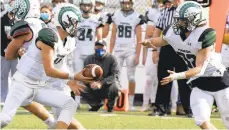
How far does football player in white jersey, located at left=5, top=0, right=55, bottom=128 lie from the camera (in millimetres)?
7242

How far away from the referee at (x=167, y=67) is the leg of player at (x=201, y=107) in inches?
109

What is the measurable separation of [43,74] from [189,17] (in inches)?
56.0

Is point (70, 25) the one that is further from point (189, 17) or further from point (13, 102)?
point (189, 17)

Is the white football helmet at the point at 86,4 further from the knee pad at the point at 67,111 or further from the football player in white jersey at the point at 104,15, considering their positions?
the knee pad at the point at 67,111

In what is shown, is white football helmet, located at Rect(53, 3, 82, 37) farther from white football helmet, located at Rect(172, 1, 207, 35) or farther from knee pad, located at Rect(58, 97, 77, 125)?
white football helmet, located at Rect(172, 1, 207, 35)

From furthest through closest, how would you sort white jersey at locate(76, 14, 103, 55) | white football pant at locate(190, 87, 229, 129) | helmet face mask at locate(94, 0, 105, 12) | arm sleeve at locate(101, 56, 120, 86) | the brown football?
1. helmet face mask at locate(94, 0, 105, 12)
2. white jersey at locate(76, 14, 103, 55)
3. arm sleeve at locate(101, 56, 120, 86)
4. white football pant at locate(190, 87, 229, 129)
5. the brown football

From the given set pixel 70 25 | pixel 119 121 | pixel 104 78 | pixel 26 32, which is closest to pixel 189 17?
pixel 70 25

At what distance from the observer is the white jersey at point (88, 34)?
38.8 feet

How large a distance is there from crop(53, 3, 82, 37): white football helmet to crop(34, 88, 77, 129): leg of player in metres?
0.56

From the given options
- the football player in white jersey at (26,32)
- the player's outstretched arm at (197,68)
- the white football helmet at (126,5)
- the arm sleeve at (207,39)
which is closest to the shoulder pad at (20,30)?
the football player in white jersey at (26,32)

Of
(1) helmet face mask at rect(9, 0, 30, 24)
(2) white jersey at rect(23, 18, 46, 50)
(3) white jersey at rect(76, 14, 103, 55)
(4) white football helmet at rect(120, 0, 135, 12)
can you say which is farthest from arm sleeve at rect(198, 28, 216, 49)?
(3) white jersey at rect(76, 14, 103, 55)

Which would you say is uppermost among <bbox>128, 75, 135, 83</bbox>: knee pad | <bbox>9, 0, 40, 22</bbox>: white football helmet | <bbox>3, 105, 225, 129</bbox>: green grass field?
<bbox>9, 0, 40, 22</bbox>: white football helmet

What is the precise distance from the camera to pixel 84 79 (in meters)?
6.78

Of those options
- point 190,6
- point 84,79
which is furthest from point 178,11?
point 84,79
